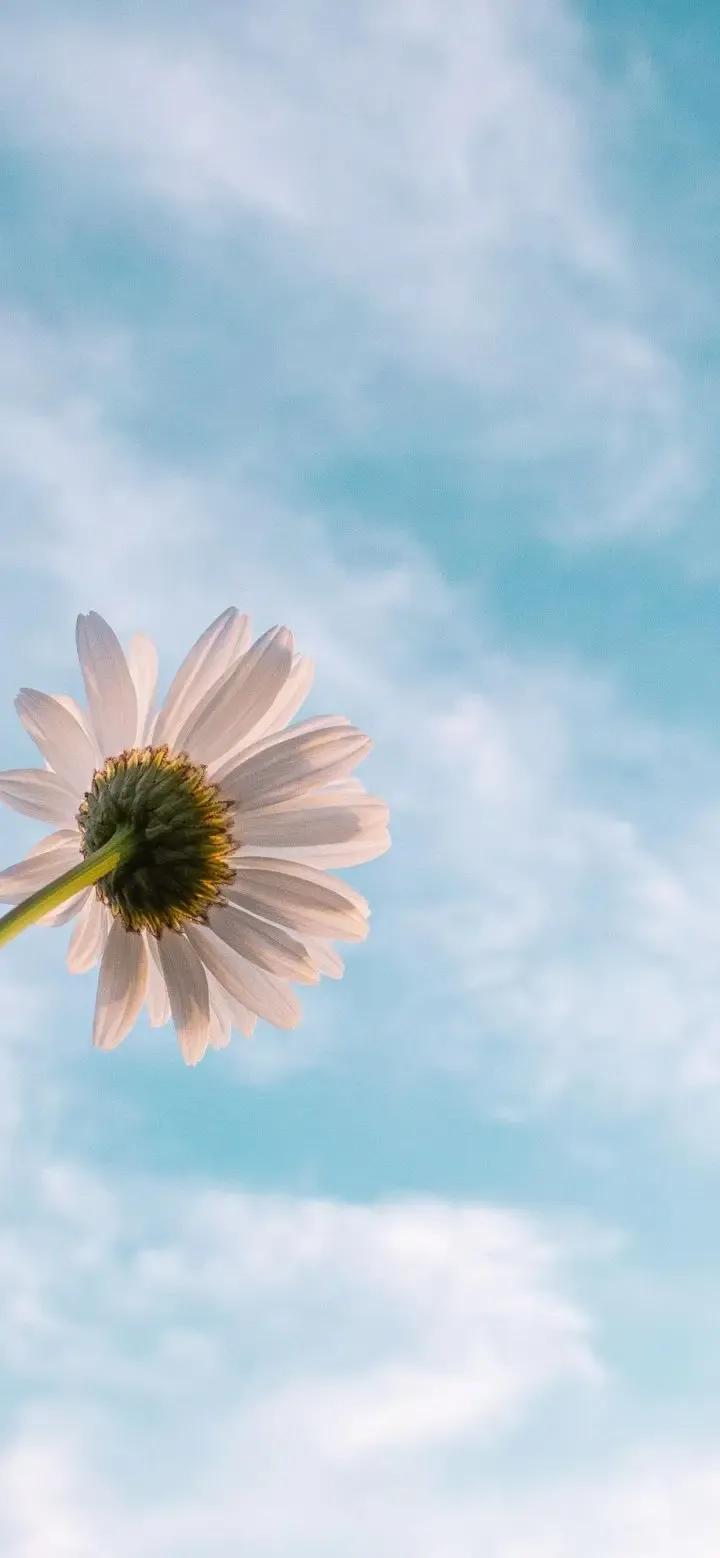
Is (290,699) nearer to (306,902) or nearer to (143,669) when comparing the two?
(143,669)

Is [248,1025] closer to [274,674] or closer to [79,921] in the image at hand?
[79,921]

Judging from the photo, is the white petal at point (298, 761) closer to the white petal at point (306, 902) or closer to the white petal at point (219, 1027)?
the white petal at point (306, 902)

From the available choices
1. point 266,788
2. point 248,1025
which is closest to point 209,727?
point 266,788

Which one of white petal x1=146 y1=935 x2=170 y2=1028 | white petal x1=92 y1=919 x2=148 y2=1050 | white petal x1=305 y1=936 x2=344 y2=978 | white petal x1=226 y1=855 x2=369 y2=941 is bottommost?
white petal x1=92 y1=919 x2=148 y2=1050

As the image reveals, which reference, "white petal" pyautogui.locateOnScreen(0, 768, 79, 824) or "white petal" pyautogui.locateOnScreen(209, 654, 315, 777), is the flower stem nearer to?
"white petal" pyautogui.locateOnScreen(0, 768, 79, 824)

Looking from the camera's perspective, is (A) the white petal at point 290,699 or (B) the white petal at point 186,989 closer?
(B) the white petal at point 186,989

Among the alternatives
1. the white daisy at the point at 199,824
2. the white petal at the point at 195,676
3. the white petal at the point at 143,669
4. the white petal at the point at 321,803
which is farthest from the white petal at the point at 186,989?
the white petal at the point at 143,669

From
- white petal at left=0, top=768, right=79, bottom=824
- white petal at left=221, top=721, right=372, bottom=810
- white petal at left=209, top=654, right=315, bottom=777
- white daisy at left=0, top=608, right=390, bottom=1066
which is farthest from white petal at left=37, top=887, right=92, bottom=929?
white petal at left=209, top=654, right=315, bottom=777
